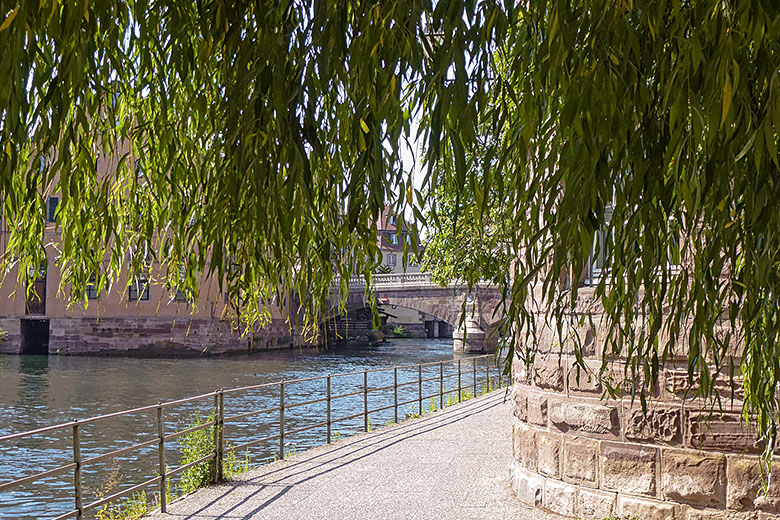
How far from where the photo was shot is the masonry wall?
654 cm

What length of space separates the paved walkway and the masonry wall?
400mm

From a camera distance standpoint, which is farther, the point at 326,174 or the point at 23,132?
the point at 326,174

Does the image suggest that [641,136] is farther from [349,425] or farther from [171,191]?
[349,425]

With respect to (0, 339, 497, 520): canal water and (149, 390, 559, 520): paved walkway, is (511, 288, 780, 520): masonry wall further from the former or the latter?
(0, 339, 497, 520): canal water

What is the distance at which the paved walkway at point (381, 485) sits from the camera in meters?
7.83

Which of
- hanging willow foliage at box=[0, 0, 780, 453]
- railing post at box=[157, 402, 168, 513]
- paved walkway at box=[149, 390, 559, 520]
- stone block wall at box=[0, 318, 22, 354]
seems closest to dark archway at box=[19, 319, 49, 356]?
stone block wall at box=[0, 318, 22, 354]

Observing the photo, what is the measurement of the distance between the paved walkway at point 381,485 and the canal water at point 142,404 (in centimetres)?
127

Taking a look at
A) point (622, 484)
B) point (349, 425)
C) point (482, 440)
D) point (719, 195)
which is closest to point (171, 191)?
point (719, 195)

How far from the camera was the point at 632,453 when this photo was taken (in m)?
6.92

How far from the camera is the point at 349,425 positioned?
18.4 meters

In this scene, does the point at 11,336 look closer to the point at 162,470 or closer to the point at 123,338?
the point at 123,338

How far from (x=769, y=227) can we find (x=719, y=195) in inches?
6.9

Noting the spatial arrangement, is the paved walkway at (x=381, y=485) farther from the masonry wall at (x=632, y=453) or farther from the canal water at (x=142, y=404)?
the canal water at (x=142, y=404)

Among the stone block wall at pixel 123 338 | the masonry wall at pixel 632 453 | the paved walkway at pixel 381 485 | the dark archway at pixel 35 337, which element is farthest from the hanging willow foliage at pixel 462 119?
the dark archway at pixel 35 337
